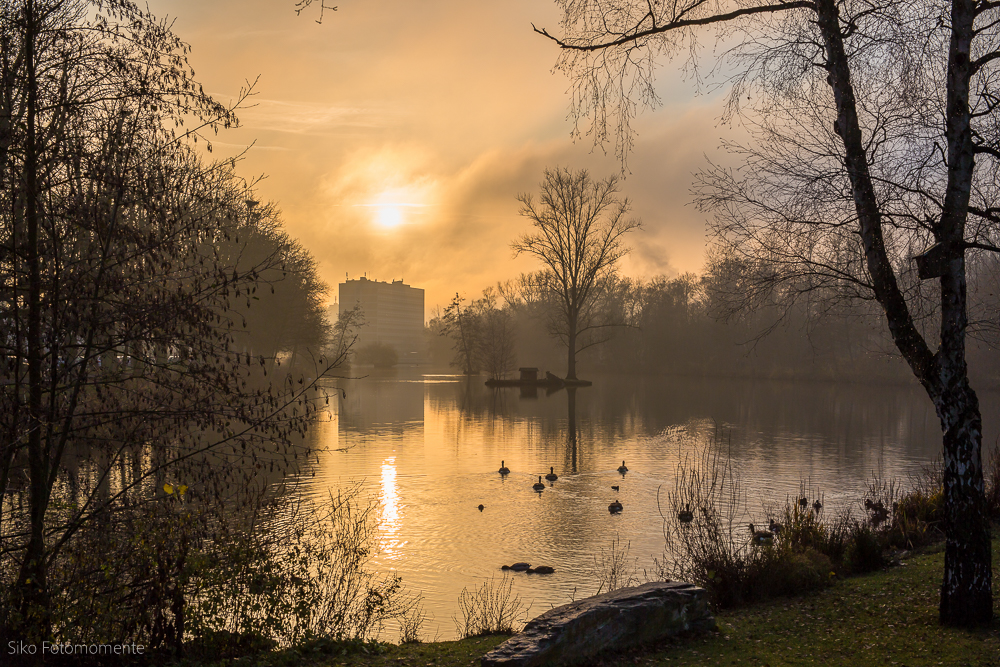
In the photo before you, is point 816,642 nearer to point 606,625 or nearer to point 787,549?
point 606,625

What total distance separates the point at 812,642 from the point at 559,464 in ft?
43.1

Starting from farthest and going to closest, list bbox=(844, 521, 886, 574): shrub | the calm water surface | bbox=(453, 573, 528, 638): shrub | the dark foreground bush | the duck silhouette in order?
the calm water surface → bbox=(844, 521, 886, 574): shrub → the duck silhouette → the dark foreground bush → bbox=(453, 573, 528, 638): shrub

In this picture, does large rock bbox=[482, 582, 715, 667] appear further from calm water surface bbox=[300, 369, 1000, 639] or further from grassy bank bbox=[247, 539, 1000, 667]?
calm water surface bbox=[300, 369, 1000, 639]

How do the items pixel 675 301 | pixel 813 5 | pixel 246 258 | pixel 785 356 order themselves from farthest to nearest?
pixel 675 301, pixel 785 356, pixel 246 258, pixel 813 5

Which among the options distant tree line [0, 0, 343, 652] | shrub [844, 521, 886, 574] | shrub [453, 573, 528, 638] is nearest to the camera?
distant tree line [0, 0, 343, 652]

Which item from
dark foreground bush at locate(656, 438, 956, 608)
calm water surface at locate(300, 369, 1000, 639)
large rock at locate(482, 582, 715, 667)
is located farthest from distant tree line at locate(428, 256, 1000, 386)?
large rock at locate(482, 582, 715, 667)

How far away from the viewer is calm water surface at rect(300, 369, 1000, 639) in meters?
11.0

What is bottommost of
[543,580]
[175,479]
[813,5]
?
[543,580]

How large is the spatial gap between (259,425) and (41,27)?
3.89 meters

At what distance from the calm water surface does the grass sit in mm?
1457

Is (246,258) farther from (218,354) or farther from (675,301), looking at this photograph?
(675,301)

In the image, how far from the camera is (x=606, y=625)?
6.29m

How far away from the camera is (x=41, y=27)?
611 centimetres

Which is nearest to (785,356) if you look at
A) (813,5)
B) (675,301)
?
(675,301)
